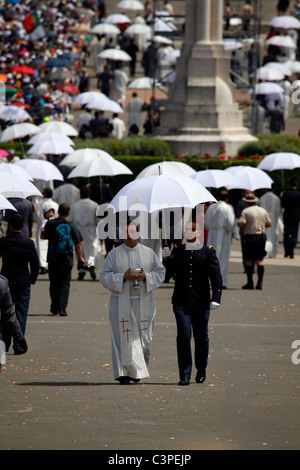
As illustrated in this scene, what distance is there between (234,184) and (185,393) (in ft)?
26.7

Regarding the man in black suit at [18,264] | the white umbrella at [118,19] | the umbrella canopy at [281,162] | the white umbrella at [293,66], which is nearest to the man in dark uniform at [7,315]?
the man in black suit at [18,264]

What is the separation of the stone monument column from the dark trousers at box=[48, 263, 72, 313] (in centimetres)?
1212

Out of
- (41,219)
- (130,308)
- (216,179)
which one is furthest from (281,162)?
(130,308)

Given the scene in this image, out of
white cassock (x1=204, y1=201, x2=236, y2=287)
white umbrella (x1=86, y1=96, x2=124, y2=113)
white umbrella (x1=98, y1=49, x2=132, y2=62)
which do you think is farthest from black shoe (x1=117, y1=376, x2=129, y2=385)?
white umbrella (x1=98, y1=49, x2=132, y2=62)

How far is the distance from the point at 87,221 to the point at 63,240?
11.7ft

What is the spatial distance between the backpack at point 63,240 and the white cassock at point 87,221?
130 inches

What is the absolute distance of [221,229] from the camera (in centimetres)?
1841

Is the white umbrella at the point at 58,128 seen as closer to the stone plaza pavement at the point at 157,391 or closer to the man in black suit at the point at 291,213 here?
the man in black suit at the point at 291,213

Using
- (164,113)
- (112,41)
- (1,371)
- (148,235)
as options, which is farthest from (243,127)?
(1,371)

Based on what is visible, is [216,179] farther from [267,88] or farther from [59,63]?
[59,63]

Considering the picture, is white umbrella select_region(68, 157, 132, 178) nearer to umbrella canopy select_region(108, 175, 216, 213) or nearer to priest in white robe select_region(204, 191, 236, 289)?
priest in white robe select_region(204, 191, 236, 289)

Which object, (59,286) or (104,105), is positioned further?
(104,105)

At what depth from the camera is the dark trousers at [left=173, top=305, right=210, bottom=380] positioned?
11047mm
